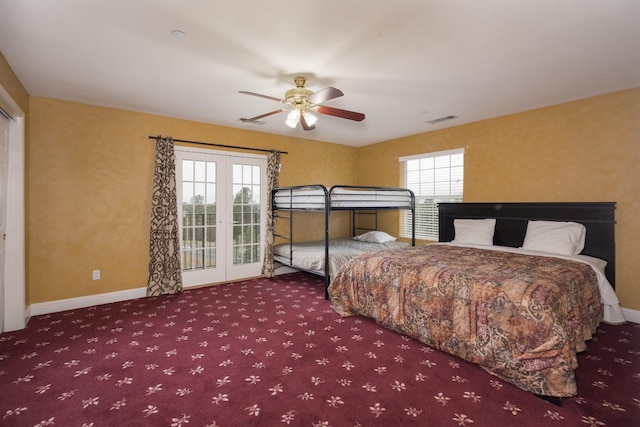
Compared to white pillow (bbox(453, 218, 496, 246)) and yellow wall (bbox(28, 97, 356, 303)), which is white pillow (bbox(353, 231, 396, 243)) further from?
yellow wall (bbox(28, 97, 356, 303))

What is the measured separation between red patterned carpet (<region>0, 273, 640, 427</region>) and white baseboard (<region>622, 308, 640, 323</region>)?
0.81 ft

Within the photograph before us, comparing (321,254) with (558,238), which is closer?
(558,238)

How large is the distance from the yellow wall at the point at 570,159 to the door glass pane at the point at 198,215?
365 centimetres

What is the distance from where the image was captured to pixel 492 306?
2160 millimetres

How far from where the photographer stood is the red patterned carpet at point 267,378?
177 centimetres

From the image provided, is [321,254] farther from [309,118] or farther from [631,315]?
[631,315]

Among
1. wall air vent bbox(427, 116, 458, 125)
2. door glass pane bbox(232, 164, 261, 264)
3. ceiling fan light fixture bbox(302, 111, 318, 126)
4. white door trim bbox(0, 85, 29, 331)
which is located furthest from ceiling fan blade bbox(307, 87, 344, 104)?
white door trim bbox(0, 85, 29, 331)

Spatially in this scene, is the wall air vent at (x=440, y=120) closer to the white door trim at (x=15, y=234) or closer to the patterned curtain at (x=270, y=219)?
the patterned curtain at (x=270, y=219)

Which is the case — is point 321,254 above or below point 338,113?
below

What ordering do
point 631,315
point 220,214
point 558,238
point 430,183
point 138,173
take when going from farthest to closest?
point 430,183 → point 220,214 → point 138,173 → point 558,238 → point 631,315

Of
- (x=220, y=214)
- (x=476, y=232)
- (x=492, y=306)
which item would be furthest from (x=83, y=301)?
(x=476, y=232)

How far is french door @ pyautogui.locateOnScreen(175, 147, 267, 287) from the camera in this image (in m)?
4.33

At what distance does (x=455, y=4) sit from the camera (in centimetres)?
183

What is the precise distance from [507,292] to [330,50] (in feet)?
7.22
